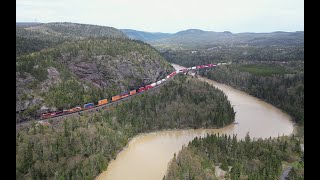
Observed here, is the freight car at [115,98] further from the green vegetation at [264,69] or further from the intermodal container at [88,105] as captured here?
the green vegetation at [264,69]

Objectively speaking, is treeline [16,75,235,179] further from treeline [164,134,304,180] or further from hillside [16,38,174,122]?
treeline [164,134,304,180]

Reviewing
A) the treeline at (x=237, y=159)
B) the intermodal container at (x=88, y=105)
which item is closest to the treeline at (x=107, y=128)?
the intermodal container at (x=88, y=105)

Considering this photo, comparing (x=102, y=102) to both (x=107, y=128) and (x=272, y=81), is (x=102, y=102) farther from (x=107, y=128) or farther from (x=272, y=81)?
(x=272, y=81)

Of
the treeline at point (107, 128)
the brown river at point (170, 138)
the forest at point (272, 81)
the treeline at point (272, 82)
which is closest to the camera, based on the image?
the treeline at point (107, 128)

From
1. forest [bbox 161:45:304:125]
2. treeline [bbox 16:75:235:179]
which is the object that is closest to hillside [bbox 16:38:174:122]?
treeline [bbox 16:75:235:179]

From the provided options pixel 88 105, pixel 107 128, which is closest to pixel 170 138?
pixel 107 128

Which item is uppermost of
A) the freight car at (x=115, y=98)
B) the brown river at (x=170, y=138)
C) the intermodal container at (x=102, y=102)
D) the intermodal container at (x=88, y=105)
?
the freight car at (x=115, y=98)
